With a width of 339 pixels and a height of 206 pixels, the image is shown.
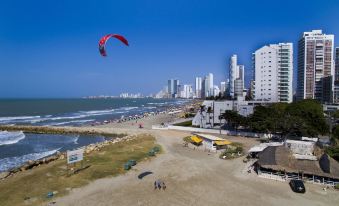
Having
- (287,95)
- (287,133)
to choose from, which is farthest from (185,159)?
(287,95)

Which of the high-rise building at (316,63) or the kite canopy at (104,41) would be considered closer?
the kite canopy at (104,41)

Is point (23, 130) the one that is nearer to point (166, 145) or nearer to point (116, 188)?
point (166, 145)

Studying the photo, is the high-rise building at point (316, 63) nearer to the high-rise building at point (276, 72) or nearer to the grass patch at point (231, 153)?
the high-rise building at point (276, 72)

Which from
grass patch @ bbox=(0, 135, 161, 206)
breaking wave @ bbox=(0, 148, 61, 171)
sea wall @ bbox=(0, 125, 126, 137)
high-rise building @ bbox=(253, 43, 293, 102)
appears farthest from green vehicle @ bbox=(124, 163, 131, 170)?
high-rise building @ bbox=(253, 43, 293, 102)

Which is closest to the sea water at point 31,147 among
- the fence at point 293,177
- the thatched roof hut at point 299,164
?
the fence at point 293,177

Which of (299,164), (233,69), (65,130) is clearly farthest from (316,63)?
(299,164)

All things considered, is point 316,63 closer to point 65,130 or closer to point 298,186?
point 65,130

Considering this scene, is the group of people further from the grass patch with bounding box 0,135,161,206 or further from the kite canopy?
the kite canopy
